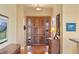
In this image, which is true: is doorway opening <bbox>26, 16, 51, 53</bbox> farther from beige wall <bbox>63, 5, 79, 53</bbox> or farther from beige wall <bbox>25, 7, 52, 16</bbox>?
beige wall <bbox>63, 5, 79, 53</bbox>

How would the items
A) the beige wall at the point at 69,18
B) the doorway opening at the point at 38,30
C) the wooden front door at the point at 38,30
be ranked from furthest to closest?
the wooden front door at the point at 38,30, the doorway opening at the point at 38,30, the beige wall at the point at 69,18

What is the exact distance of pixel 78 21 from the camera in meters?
6.25

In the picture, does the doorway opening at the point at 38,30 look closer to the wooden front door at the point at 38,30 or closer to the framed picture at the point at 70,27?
the wooden front door at the point at 38,30

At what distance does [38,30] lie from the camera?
11.7 metres

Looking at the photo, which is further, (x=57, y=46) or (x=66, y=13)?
(x=57, y=46)

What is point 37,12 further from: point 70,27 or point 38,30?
point 70,27

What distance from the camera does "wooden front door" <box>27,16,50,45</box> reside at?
38.0ft

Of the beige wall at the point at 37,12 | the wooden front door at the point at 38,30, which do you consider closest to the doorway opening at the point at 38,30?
the wooden front door at the point at 38,30

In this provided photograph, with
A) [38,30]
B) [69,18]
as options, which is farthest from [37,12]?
[69,18]

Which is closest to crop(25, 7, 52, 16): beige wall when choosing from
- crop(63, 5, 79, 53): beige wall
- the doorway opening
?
the doorway opening

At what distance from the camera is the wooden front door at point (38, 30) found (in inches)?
456
